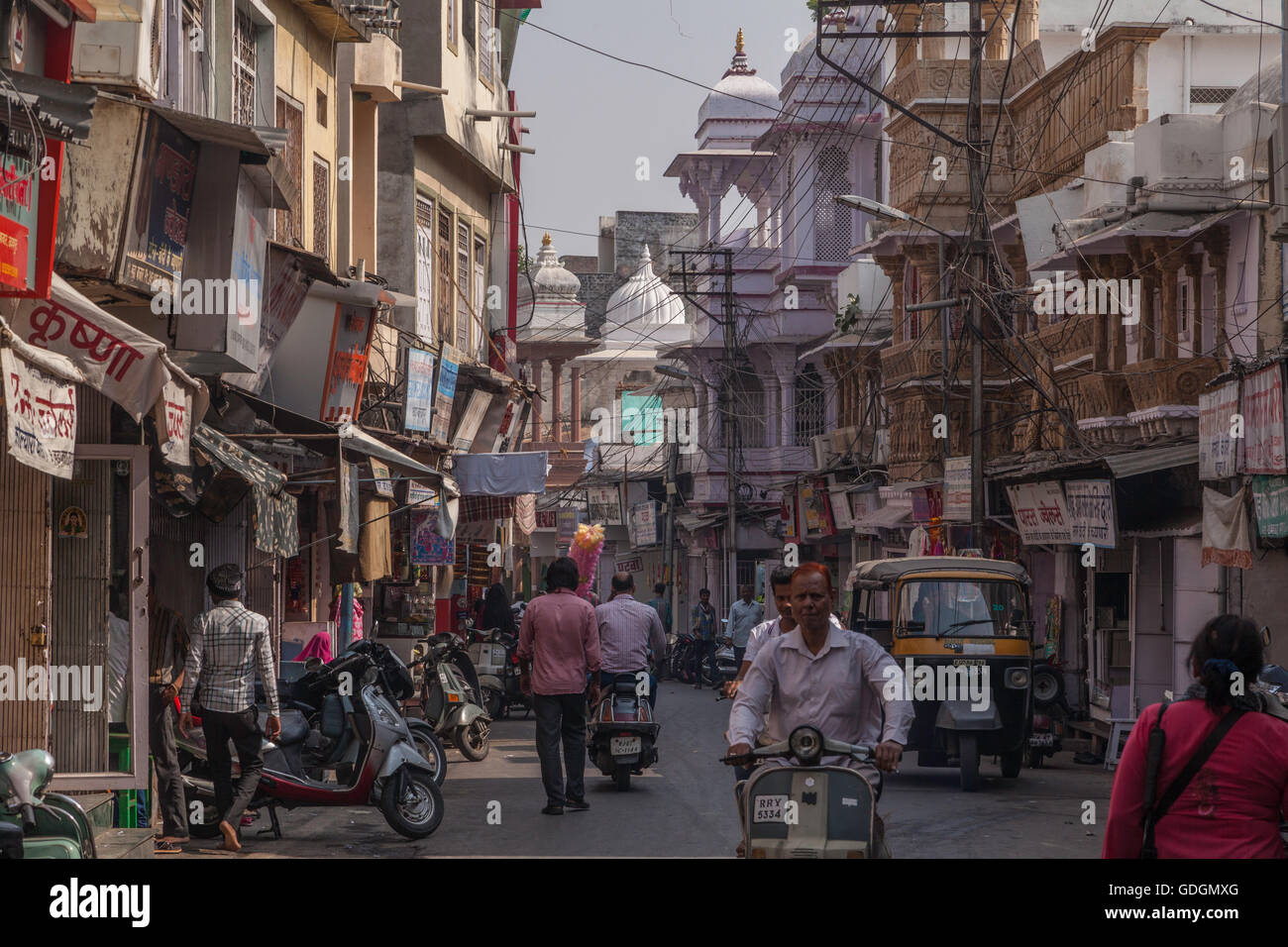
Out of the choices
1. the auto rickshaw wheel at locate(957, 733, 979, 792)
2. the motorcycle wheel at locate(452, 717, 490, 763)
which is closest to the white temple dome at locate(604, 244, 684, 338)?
the motorcycle wheel at locate(452, 717, 490, 763)

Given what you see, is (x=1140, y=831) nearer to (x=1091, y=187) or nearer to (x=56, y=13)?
(x=56, y=13)

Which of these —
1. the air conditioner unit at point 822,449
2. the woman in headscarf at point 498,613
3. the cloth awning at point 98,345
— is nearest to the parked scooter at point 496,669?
the woman in headscarf at point 498,613

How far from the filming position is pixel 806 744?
6.84 meters

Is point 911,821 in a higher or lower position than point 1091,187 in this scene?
lower

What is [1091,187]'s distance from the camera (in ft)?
79.0

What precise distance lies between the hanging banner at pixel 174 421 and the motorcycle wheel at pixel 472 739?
6948 mm

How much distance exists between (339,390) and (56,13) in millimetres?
9520

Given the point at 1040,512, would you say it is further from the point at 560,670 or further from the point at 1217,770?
the point at 1217,770

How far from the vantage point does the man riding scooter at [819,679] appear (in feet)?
24.4

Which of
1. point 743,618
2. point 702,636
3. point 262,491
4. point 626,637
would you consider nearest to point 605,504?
point 702,636

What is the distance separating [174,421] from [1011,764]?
962cm

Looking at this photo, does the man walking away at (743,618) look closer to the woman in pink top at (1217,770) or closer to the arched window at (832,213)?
the arched window at (832,213)

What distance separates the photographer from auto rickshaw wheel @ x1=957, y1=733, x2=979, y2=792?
15828 mm
